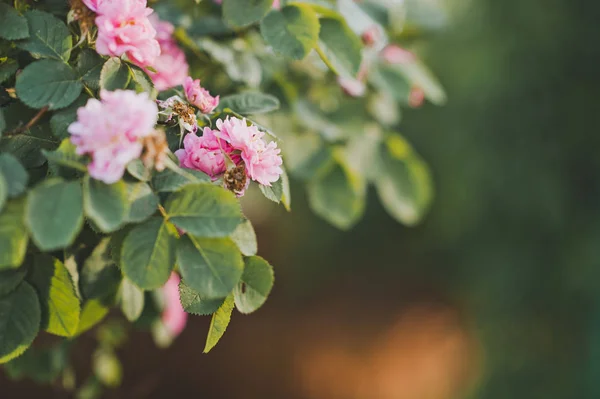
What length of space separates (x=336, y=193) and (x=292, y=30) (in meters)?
0.46

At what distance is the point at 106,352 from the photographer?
1.67 metres

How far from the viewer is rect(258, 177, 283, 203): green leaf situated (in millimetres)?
786

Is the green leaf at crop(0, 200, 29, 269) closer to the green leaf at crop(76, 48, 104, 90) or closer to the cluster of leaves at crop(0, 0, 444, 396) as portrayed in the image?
the cluster of leaves at crop(0, 0, 444, 396)

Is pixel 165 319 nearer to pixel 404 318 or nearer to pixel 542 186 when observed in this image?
pixel 542 186

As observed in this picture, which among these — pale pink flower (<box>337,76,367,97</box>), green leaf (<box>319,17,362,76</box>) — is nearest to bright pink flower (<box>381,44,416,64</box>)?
pale pink flower (<box>337,76,367,97</box>)

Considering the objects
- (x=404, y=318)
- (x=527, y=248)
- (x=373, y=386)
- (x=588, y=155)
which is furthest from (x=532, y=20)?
(x=373, y=386)

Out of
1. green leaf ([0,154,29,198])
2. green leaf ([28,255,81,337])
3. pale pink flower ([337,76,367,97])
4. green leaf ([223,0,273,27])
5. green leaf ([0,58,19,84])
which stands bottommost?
green leaf ([28,255,81,337])

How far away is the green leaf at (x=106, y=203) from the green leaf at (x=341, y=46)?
1.54 feet

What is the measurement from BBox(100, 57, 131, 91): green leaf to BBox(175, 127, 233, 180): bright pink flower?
0.11 meters

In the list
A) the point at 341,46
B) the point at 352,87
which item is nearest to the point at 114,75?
the point at 341,46

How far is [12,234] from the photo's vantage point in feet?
1.96

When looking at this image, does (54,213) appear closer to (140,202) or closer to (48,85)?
(140,202)

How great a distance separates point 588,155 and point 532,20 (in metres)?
0.74

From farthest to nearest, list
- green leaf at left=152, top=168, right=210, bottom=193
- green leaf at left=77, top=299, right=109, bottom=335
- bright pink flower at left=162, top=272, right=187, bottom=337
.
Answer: bright pink flower at left=162, top=272, right=187, bottom=337 < green leaf at left=77, top=299, right=109, bottom=335 < green leaf at left=152, top=168, right=210, bottom=193
